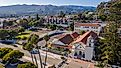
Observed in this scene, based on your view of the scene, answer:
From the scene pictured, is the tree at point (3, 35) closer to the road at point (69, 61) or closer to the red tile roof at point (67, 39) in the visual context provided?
the road at point (69, 61)

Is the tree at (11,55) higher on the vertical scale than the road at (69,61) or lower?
higher

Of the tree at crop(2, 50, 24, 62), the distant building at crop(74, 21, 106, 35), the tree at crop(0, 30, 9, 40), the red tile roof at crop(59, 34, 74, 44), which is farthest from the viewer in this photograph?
the distant building at crop(74, 21, 106, 35)

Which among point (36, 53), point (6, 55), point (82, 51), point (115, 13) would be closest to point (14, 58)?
point (6, 55)

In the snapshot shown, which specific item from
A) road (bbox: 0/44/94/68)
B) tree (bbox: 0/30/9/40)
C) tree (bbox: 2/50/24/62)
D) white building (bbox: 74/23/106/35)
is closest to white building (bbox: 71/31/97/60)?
road (bbox: 0/44/94/68)

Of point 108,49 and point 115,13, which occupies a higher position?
point 115,13

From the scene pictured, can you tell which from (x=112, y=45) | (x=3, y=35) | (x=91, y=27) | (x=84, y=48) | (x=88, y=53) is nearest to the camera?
(x=112, y=45)

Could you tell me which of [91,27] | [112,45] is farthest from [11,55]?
[91,27]

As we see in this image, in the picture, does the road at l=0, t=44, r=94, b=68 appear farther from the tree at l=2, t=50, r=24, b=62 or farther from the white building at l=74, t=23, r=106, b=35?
the white building at l=74, t=23, r=106, b=35

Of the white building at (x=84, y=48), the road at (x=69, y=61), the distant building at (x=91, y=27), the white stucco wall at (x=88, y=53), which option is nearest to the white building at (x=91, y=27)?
the distant building at (x=91, y=27)

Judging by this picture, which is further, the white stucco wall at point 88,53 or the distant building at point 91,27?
the distant building at point 91,27

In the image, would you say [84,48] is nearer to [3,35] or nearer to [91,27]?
[91,27]

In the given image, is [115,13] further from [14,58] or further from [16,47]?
[16,47]
